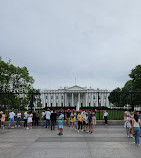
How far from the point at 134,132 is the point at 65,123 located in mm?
9836

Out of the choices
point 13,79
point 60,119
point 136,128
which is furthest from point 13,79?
point 136,128

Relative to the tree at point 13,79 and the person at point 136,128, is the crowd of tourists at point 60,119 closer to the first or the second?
the person at point 136,128

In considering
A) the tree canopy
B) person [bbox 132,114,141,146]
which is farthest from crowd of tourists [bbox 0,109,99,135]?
the tree canopy

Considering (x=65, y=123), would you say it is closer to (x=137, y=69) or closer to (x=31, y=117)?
(x=31, y=117)

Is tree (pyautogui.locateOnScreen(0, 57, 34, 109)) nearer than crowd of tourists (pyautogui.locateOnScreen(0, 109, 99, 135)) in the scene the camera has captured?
No

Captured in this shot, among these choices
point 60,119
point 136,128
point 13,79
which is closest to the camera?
point 136,128

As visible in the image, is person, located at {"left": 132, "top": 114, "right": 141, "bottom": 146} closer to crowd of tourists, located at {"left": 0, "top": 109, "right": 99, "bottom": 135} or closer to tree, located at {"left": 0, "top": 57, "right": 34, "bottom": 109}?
crowd of tourists, located at {"left": 0, "top": 109, "right": 99, "bottom": 135}

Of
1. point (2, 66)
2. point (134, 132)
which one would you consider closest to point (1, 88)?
point (2, 66)

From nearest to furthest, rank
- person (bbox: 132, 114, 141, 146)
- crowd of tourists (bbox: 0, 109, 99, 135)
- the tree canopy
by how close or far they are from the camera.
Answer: person (bbox: 132, 114, 141, 146), crowd of tourists (bbox: 0, 109, 99, 135), the tree canopy

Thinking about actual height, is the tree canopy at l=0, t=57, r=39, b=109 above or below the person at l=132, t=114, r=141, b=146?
above

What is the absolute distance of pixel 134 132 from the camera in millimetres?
9281

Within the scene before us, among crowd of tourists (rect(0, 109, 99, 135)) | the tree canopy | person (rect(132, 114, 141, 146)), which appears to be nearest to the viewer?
person (rect(132, 114, 141, 146))

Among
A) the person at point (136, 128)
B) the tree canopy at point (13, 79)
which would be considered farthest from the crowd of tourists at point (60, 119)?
the tree canopy at point (13, 79)

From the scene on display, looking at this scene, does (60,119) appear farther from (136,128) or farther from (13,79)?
(13,79)
